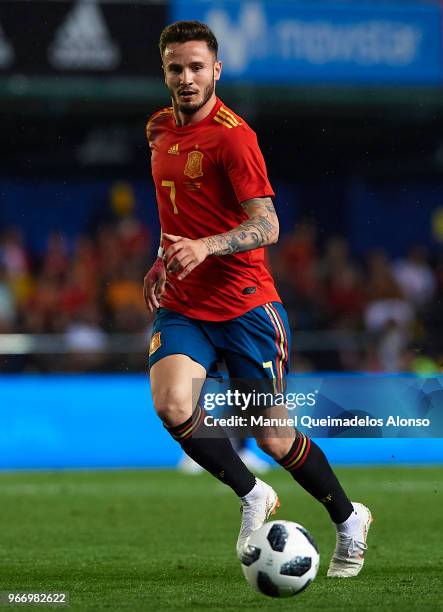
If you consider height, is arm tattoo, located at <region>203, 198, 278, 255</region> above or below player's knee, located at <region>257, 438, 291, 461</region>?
above

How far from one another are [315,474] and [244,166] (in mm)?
1312

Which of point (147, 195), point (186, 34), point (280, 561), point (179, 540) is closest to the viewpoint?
point (280, 561)

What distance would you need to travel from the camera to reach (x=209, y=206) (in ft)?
18.1

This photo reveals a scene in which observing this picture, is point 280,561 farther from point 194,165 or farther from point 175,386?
point 194,165

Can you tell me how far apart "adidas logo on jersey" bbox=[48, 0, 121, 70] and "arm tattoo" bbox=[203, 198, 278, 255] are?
7.31m

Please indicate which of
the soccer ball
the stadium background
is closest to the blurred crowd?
the stadium background

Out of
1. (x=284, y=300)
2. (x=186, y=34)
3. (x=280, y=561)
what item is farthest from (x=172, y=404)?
(x=284, y=300)

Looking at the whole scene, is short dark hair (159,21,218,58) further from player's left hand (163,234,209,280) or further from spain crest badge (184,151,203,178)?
player's left hand (163,234,209,280)

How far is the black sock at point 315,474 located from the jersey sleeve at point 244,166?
1039 mm

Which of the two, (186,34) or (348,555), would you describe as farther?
(348,555)

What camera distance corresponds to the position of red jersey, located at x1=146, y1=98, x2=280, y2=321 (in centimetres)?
546

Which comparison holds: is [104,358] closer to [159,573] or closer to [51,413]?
[51,413]

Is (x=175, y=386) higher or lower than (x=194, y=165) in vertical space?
lower

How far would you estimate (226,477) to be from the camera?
221 inches
